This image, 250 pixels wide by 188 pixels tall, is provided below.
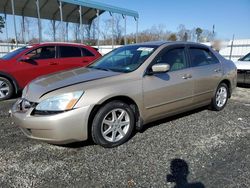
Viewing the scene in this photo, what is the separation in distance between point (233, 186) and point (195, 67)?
2.57 m

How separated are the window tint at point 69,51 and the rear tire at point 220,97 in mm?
4537

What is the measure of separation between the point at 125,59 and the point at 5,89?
161 inches

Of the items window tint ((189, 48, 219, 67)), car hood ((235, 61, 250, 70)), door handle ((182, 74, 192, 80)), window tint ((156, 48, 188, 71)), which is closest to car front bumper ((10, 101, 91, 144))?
window tint ((156, 48, 188, 71))

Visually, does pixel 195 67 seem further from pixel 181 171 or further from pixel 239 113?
pixel 181 171

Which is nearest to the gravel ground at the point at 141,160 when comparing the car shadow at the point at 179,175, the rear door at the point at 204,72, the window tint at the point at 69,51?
the car shadow at the point at 179,175

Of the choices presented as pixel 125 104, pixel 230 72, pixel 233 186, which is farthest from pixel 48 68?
pixel 233 186

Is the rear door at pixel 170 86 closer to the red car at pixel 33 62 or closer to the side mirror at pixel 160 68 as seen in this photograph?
the side mirror at pixel 160 68

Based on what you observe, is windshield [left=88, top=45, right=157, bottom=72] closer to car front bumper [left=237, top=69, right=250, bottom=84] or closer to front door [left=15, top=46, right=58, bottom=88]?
front door [left=15, top=46, right=58, bottom=88]

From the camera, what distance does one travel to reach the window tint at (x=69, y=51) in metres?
7.80

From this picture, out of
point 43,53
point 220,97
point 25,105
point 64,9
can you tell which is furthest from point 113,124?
point 64,9

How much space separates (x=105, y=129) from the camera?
145 inches

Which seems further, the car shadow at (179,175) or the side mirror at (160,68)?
the side mirror at (160,68)

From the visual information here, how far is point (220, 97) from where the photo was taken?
5.66 m

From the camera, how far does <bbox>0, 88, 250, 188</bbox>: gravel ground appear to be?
2.87m
